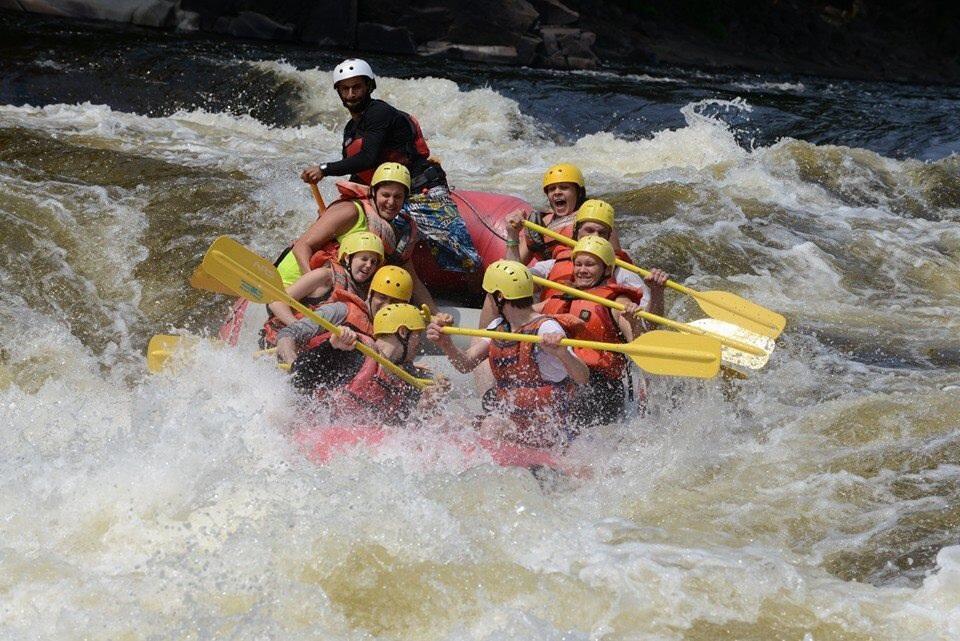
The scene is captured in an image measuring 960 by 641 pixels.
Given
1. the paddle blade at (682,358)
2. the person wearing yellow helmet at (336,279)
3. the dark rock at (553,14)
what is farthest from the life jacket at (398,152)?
the dark rock at (553,14)

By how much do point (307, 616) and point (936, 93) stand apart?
16219 millimetres

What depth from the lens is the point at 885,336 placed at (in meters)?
6.88

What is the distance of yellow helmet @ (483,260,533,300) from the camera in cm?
486

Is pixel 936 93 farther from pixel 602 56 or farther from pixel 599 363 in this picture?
pixel 599 363

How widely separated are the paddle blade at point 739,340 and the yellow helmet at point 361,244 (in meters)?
1.66

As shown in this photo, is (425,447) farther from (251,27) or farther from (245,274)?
(251,27)

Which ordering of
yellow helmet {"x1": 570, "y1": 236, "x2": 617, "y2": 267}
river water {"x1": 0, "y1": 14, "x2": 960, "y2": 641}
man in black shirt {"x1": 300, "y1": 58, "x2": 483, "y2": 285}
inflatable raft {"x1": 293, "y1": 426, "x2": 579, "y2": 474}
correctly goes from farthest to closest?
man in black shirt {"x1": 300, "y1": 58, "x2": 483, "y2": 285} < yellow helmet {"x1": 570, "y1": 236, "x2": 617, "y2": 267} < inflatable raft {"x1": 293, "y1": 426, "x2": 579, "y2": 474} < river water {"x1": 0, "y1": 14, "x2": 960, "y2": 641}

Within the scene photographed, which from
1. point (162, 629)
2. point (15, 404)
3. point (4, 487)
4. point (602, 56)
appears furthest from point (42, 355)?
point (602, 56)

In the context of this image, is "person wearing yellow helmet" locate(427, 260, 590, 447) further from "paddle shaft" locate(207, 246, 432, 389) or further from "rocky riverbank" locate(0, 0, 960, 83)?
"rocky riverbank" locate(0, 0, 960, 83)

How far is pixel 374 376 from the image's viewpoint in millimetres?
4969

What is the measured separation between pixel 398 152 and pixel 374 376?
1491 millimetres

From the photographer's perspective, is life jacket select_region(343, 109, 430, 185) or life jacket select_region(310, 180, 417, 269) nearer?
life jacket select_region(310, 180, 417, 269)

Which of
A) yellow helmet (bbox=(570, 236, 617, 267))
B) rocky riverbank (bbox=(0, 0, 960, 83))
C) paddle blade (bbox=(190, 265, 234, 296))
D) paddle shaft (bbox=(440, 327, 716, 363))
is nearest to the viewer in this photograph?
paddle shaft (bbox=(440, 327, 716, 363))

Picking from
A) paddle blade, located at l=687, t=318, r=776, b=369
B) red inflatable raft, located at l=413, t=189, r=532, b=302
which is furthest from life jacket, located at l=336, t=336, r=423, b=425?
paddle blade, located at l=687, t=318, r=776, b=369
